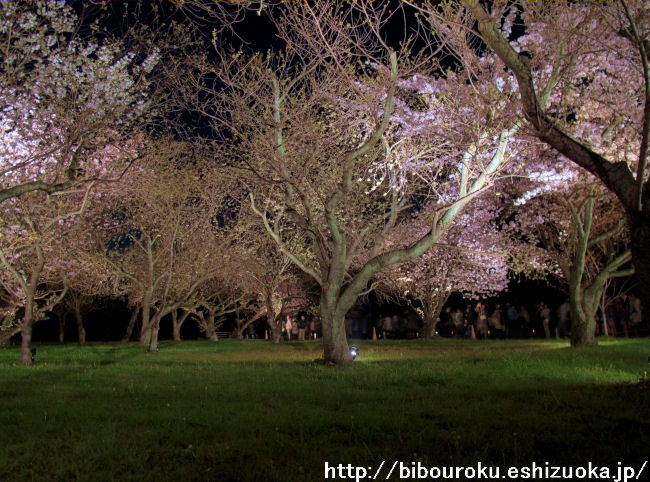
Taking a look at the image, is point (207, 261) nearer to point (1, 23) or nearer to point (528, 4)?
Answer: point (1, 23)

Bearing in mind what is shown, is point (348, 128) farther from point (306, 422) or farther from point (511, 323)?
point (511, 323)

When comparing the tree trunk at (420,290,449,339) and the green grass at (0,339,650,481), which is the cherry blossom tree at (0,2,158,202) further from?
the tree trunk at (420,290,449,339)

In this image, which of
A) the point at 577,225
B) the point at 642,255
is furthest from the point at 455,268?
the point at 642,255

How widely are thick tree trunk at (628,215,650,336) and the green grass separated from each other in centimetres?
142

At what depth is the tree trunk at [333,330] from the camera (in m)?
13.8

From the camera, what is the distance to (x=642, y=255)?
6605 millimetres

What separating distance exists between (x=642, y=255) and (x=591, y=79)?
12414mm

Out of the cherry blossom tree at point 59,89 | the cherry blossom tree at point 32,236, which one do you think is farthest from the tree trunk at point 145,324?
the cherry blossom tree at point 59,89

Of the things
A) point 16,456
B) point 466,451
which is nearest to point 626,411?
point 466,451

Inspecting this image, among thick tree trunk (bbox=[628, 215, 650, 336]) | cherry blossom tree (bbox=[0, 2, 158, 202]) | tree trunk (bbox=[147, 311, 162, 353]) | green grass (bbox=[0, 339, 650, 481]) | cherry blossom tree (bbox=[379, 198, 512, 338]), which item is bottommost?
green grass (bbox=[0, 339, 650, 481])

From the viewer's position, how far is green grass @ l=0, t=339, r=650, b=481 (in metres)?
5.04

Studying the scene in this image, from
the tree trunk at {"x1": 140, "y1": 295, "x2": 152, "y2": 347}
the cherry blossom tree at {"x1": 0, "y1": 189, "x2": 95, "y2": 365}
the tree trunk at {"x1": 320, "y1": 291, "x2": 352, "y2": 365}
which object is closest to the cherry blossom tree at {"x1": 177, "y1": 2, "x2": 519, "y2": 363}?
the tree trunk at {"x1": 320, "y1": 291, "x2": 352, "y2": 365}

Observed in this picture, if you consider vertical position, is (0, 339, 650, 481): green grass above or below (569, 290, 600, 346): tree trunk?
below

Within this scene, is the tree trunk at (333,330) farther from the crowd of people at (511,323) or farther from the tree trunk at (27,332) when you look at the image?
the crowd of people at (511,323)
